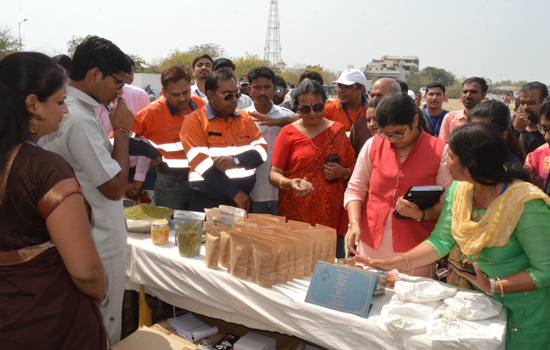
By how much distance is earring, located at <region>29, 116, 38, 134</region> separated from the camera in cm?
135

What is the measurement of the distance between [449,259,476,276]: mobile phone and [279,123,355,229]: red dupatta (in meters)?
1.09

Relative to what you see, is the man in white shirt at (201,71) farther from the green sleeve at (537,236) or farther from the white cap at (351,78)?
the green sleeve at (537,236)

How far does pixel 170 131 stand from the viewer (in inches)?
137

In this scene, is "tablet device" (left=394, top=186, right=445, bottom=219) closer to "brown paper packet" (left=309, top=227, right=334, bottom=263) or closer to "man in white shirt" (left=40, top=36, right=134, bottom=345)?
"brown paper packet" (left=309, top=227, right=334, bottom=263)

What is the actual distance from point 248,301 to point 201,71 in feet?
13.1

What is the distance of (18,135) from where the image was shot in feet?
4.23

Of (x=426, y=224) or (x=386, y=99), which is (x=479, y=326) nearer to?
(x=426, y=224)

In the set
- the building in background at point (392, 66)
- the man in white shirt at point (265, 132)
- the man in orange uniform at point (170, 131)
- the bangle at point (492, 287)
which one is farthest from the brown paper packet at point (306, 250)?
the building in background at point (392, 66)

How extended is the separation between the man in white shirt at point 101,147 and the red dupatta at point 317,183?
1.22m

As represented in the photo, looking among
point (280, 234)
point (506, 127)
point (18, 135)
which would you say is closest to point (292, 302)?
point (280, 234)

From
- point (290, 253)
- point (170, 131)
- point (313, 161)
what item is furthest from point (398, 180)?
point (170, 131)

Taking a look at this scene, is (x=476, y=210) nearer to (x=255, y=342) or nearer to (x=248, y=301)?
(x=248, y=301)

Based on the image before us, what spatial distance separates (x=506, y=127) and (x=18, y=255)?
110 inches

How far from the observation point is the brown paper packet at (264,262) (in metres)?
1.87
